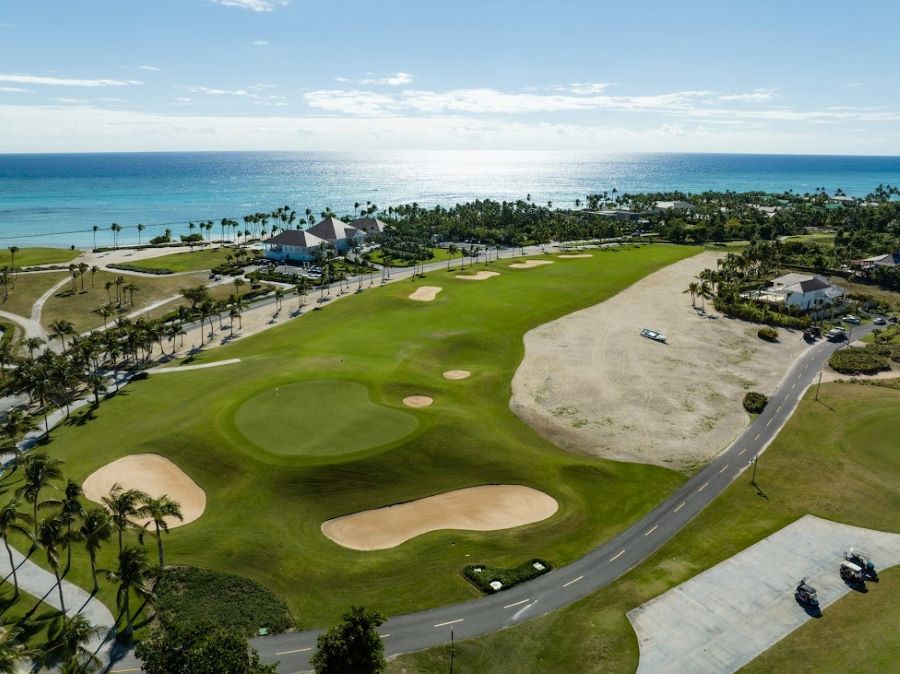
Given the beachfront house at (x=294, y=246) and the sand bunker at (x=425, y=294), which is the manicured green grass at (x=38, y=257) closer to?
the beachfront house at (x=294, y=246)

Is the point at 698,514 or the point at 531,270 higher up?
the point at 531,270

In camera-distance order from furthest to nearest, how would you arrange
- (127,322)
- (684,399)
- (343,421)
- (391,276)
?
(391,276) < (127,322) < (684,399) < (343,421)

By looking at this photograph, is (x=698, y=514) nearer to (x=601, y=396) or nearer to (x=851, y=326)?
(x=601, y=396)

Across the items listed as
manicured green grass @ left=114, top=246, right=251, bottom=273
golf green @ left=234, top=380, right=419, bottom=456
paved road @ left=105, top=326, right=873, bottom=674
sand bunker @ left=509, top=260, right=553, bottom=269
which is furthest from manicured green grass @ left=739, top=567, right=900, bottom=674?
manicured green grass @ left=114, top=246, right=251, bottom=273

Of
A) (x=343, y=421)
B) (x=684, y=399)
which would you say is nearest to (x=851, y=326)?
(x=684, y=399)

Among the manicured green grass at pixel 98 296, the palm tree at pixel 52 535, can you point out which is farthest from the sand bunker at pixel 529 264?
the palm tree at pixel 52 535

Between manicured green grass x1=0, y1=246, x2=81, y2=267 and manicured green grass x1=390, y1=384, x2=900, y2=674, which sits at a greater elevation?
manicured green grass x1=0, y1=246, x2=81, y2=267

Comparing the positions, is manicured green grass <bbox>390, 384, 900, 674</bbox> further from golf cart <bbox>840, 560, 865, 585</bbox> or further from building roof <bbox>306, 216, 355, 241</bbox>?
building roof <bbox>306, 216, 355, 241</bbox>
